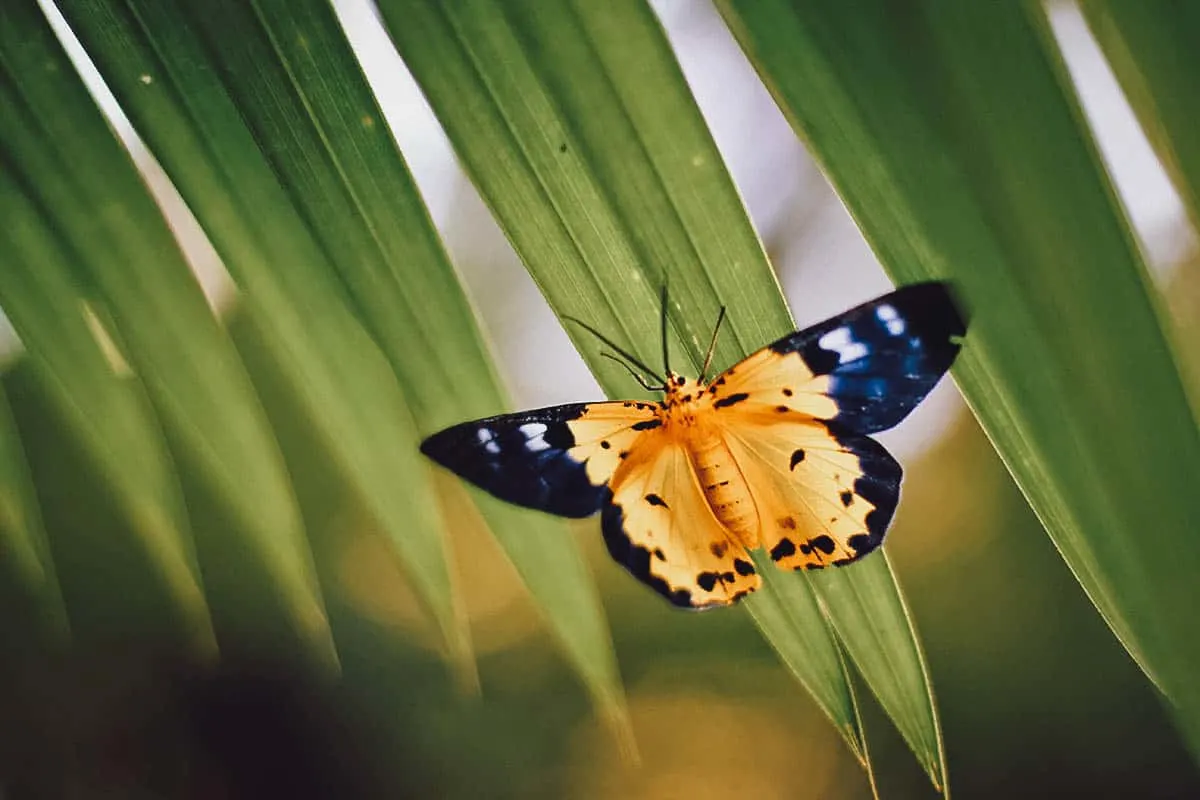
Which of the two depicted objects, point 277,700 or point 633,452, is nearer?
point 633,452

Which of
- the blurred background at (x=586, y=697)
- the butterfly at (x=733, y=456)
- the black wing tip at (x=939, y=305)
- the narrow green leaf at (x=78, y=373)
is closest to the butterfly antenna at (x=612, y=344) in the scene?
the butterfly at (x=733, y=456)

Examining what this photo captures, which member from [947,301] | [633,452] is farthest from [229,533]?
[947,301]

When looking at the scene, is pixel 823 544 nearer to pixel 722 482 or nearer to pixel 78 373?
pixel 722 482

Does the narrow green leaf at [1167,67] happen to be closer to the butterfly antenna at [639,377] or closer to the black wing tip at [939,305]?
the black wing tip at [939,305]

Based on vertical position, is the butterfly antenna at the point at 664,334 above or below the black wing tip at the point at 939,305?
above

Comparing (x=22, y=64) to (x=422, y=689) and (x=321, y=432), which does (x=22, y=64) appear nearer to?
(x=321, y=432)

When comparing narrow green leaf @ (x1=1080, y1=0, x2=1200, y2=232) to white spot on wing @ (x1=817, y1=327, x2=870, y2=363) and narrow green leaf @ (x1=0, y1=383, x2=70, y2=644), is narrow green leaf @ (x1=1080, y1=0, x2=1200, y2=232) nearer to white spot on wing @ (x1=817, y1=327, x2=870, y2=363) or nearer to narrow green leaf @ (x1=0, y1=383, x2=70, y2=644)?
white spot on wing @ (x1=817, y1=327, x2=870, y2=363)

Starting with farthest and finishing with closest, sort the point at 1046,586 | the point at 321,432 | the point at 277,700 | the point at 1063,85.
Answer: the point at 277,700
the point at 1046,586
the point at 321,432
the point at 1063,85
